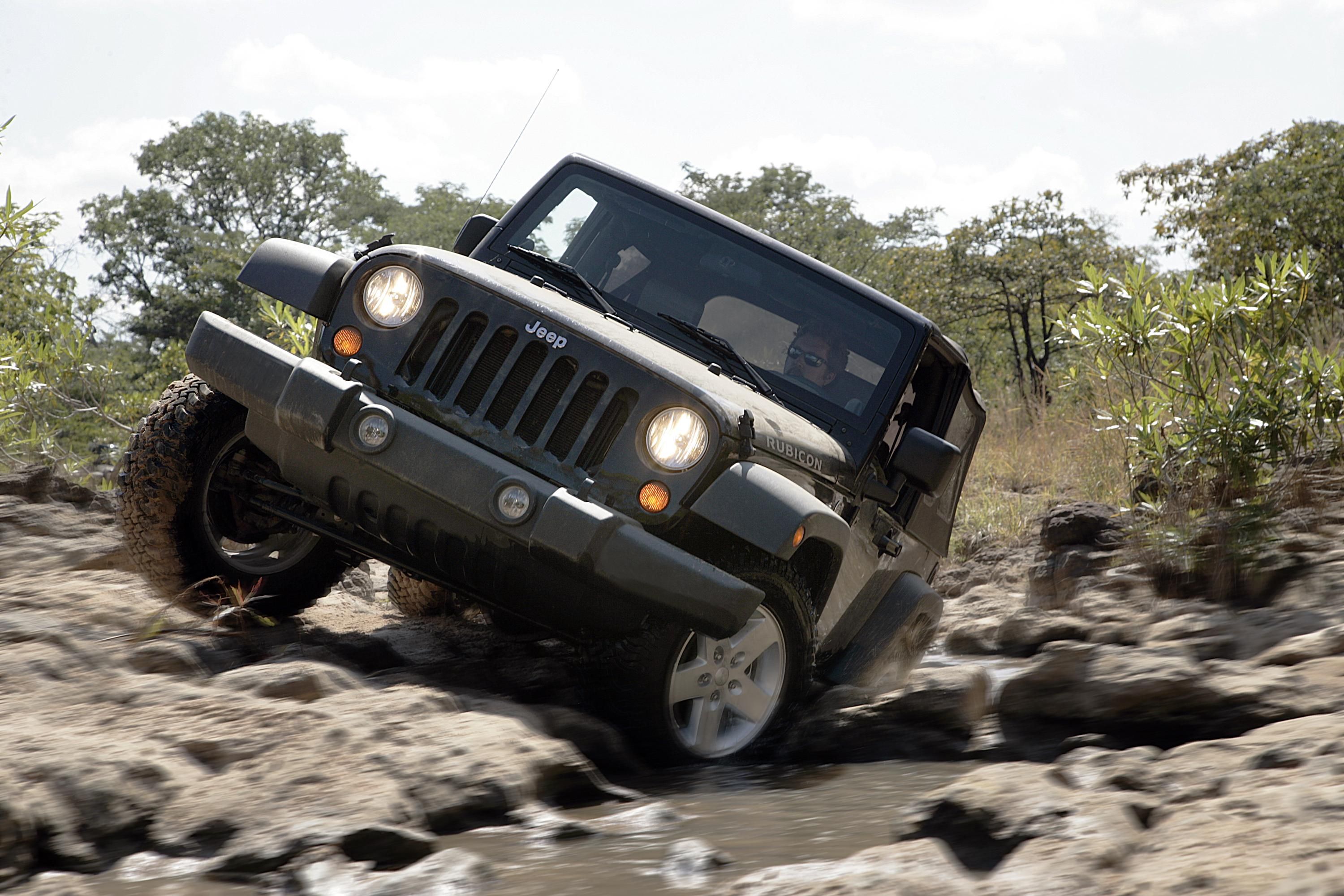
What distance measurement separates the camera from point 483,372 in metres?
3.98

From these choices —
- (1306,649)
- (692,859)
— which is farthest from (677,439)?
(1306,649)

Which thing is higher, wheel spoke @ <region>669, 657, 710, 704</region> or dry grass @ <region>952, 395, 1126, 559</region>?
dry grass @ <region>952, 395, 1126, 559</region>

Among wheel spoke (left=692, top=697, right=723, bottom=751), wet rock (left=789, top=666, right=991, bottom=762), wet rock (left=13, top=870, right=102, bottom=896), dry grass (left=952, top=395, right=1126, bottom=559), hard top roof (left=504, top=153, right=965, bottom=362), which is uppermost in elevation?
dry grass (left=952, top=395, right=1126, bottom=559)

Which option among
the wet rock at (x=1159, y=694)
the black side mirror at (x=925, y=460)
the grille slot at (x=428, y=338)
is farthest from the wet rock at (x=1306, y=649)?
the grille slot at (x=428, y=338)

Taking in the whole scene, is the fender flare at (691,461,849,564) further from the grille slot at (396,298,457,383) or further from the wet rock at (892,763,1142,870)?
the grille slot at (396,298,457,383)

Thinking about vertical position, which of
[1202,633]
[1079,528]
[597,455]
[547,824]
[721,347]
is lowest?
[547,824]

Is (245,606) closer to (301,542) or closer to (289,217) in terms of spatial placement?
(301,542)

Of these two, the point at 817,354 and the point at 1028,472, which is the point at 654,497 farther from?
the point at 1028,472

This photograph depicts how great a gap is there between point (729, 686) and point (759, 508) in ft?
2.32

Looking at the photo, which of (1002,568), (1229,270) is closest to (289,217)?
(1229,270)

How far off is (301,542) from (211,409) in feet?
2.21

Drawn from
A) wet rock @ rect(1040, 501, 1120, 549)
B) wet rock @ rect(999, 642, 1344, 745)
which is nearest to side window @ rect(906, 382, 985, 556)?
wet rock @ rect(999, 642, 1344, 745)

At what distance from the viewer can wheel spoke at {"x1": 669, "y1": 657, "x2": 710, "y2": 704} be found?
3812 mm

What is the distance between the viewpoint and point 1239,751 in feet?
10.4
